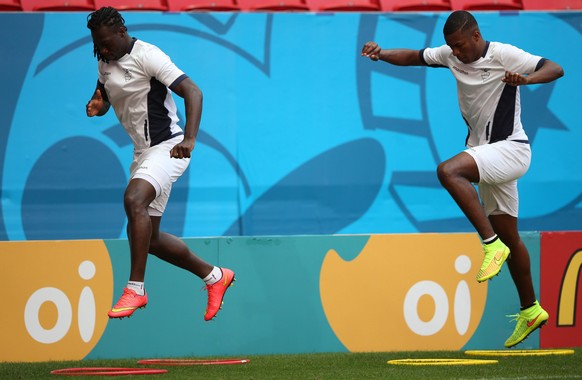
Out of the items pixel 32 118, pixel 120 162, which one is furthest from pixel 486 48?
pixel 32 118

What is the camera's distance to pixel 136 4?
1034cm

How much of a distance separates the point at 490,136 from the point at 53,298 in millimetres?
3979

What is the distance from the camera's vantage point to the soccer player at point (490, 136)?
694cm

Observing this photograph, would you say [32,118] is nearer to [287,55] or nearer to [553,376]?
[287,55]

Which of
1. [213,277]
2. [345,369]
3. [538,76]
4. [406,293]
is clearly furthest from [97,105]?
Answer: [406,293]

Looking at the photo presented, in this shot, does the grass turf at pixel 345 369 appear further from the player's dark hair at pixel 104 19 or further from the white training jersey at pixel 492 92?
the player's dark hair at pixel 104 19

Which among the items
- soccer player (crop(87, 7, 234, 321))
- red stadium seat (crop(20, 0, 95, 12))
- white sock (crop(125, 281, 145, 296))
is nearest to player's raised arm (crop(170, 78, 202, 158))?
soccer player (crop(87, 7, 234, 321))

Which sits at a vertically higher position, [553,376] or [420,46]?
[420,46]

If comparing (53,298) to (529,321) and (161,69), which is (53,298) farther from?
(529,321)

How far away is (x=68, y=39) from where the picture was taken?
973 centimetres

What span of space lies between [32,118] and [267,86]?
93.6 inches

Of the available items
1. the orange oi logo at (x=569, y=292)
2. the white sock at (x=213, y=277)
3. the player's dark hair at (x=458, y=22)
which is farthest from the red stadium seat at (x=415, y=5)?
the white sock at (x=213, y=277)

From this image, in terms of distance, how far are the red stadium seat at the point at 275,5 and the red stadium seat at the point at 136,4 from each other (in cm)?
85

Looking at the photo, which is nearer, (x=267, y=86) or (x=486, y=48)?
(x=486, y=48)
